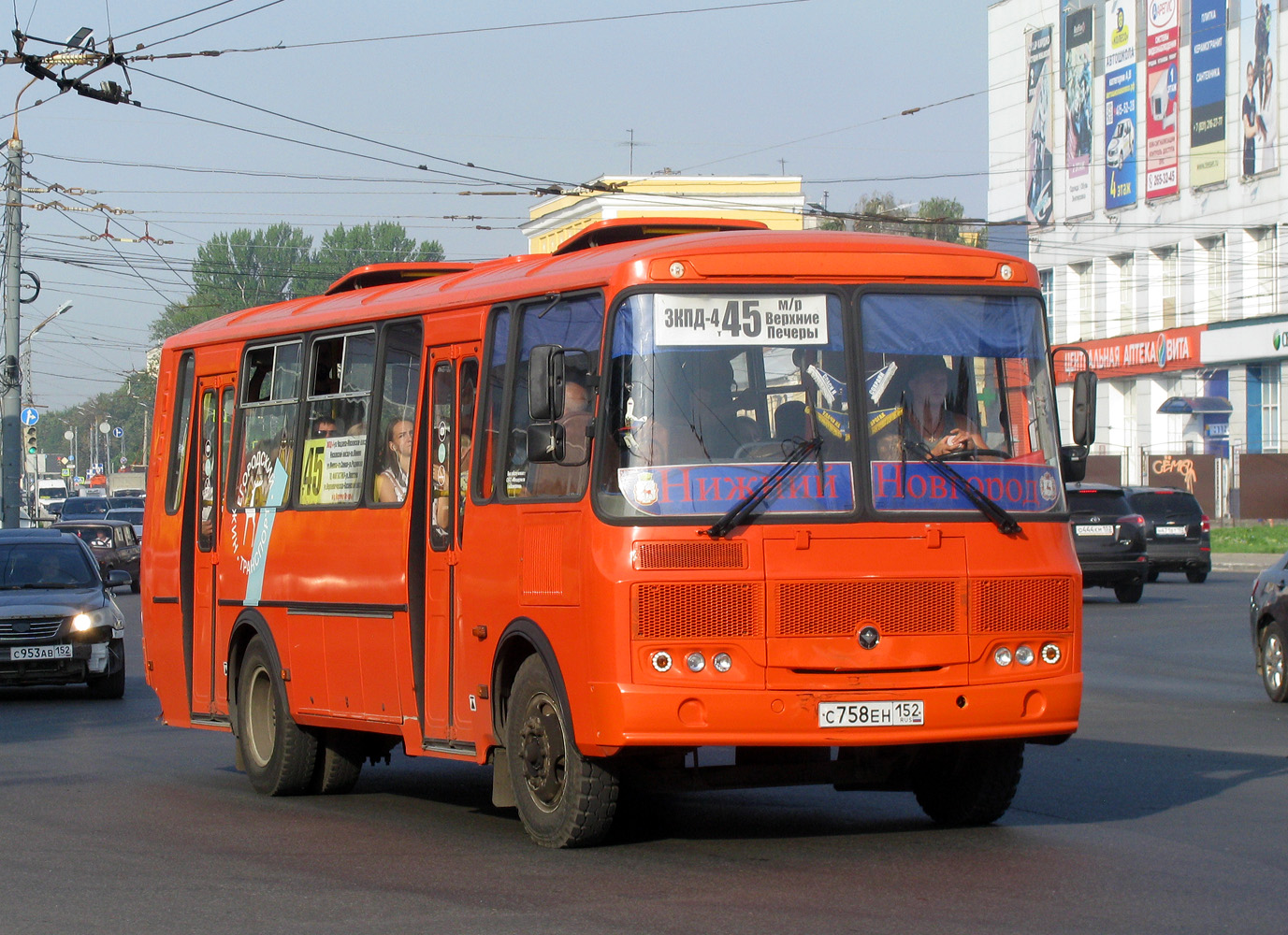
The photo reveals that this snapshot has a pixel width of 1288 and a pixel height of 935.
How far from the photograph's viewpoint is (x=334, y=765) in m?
11.6

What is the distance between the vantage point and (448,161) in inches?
1121

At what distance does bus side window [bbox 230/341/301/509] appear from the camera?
11.8m

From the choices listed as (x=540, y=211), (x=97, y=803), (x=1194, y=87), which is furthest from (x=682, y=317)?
(x=540, y=211)

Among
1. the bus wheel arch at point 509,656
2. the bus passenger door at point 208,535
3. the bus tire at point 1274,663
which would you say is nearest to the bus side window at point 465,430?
the bus wheel arch at point 509,656

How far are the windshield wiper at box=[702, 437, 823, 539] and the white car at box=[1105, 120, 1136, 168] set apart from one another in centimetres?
5693

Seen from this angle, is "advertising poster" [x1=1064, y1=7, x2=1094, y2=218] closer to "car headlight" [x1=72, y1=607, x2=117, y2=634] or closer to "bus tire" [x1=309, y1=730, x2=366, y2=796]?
"car headlight" [x1=72, y1=607, x2=117, y2=634]

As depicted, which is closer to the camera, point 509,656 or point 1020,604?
point 1020,604

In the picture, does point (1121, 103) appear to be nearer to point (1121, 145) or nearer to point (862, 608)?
point (1121, 145)

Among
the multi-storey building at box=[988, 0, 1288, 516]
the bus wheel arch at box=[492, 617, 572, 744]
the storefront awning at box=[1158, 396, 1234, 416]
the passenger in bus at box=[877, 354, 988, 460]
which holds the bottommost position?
the bus wheel arch at box=[492, 617, 572, 744]

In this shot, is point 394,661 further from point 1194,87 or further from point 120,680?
point 1194,87

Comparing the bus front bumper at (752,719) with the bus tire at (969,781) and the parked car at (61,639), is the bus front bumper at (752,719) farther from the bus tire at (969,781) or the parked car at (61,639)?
the parked car at (61,639)

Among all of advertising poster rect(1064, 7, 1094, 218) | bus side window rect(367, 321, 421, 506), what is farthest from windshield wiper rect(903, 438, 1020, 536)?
advertising poster rect(1064, 7, 1094, 218)

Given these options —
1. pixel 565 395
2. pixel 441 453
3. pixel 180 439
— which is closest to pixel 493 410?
pixel 441 453

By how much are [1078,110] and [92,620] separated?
5245 cm
